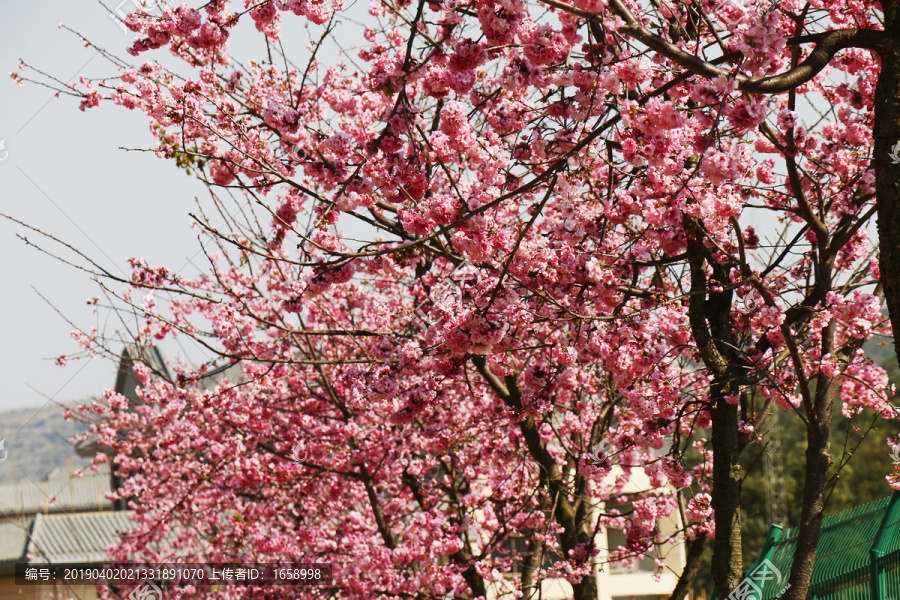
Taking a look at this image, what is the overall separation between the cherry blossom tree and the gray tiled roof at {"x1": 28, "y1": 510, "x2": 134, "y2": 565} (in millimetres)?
11465

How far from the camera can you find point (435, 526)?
8.37 meters

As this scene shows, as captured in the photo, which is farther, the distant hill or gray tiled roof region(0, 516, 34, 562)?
gray tiled roof region(0, 516, 34, 562)

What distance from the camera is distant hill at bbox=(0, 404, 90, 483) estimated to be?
21.0 ft

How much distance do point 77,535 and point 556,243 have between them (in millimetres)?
17444

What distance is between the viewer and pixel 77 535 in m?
18.2

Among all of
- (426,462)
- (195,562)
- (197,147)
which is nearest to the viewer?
(197,147)

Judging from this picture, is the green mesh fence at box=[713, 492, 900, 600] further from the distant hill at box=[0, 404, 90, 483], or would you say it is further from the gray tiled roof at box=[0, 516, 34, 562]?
the gray tiled roof at box=[0, 516, 34, 562]

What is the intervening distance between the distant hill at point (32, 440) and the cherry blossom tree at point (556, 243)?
1351mm

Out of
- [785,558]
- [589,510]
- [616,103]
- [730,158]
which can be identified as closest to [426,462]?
[589,510]

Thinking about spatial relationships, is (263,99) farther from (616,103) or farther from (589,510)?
(589,510)

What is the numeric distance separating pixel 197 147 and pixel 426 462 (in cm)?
486

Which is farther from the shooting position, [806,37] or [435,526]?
[435,526]

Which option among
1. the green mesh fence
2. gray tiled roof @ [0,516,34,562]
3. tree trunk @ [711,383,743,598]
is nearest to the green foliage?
gray tiled roof @ [0,516,34,562]

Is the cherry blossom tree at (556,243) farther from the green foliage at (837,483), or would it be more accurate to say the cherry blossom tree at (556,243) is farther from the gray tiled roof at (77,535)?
the green foliage at (837,483)
